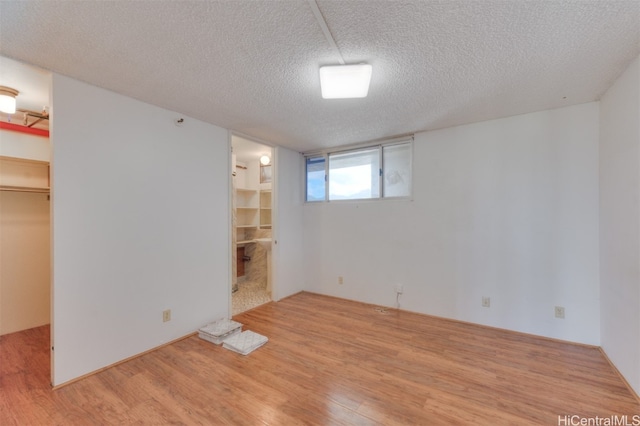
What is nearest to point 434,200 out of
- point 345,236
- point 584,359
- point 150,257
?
point 345,236

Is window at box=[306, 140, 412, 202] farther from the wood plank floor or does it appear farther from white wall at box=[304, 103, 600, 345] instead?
the wood plank floor

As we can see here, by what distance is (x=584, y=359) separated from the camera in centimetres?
224

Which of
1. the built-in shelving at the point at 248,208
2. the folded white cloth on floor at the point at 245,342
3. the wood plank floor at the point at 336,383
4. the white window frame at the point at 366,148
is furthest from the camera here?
the built-in shelving at the point at 248,208

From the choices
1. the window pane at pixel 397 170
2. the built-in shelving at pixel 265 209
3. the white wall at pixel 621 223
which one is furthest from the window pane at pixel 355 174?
the white wall at pixel 621 223

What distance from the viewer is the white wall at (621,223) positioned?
1.80 metres

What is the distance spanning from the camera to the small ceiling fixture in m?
2.14

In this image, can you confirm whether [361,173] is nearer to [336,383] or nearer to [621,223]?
[621,223]

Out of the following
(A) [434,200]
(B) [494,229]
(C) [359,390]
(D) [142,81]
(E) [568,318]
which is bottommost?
(C) [359,390]

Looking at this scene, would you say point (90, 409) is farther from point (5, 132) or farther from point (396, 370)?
point (5, 132)

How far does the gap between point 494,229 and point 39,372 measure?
450cm

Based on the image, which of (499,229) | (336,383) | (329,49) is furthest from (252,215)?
(499,229)

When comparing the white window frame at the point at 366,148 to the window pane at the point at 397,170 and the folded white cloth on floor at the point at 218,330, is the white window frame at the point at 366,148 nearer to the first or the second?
the window pane at the point at 397,170

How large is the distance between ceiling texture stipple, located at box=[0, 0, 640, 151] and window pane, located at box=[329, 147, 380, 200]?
131 centimetres

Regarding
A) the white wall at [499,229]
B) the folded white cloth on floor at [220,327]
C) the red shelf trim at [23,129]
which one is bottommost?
the folded white cloth on floor at [220,327]
